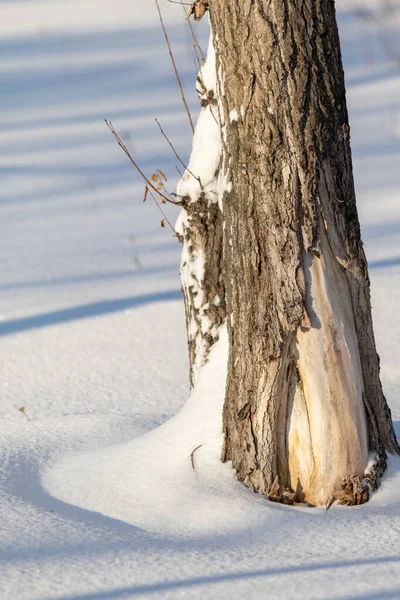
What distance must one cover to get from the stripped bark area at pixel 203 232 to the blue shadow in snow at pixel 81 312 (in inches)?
68.8

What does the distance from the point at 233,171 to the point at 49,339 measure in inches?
88.1

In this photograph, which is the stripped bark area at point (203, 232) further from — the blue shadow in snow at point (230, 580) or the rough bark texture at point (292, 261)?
the blue shadow in snow at point (230, 580)

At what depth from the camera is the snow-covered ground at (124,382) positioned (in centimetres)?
202

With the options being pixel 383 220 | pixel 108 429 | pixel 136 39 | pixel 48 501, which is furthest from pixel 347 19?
pixel 48 501

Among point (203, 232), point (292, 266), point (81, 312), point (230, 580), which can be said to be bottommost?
point (230, 580)

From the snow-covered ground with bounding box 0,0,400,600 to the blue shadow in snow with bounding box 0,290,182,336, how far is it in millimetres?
16

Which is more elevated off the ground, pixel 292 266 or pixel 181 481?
pixel 292 266

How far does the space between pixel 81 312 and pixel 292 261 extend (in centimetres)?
255

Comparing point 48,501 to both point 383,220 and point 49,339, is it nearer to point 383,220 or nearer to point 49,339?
point 49,339

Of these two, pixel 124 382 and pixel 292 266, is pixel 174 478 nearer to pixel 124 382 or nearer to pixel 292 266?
pixel 292 266

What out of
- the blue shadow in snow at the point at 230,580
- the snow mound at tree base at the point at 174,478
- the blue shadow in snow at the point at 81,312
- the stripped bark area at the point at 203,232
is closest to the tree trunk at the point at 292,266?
the snow mound at tree base at the point at 174,478

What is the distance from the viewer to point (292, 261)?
238cm

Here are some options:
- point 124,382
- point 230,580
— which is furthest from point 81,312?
point 230,580

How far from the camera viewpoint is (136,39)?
1172 centimetres
